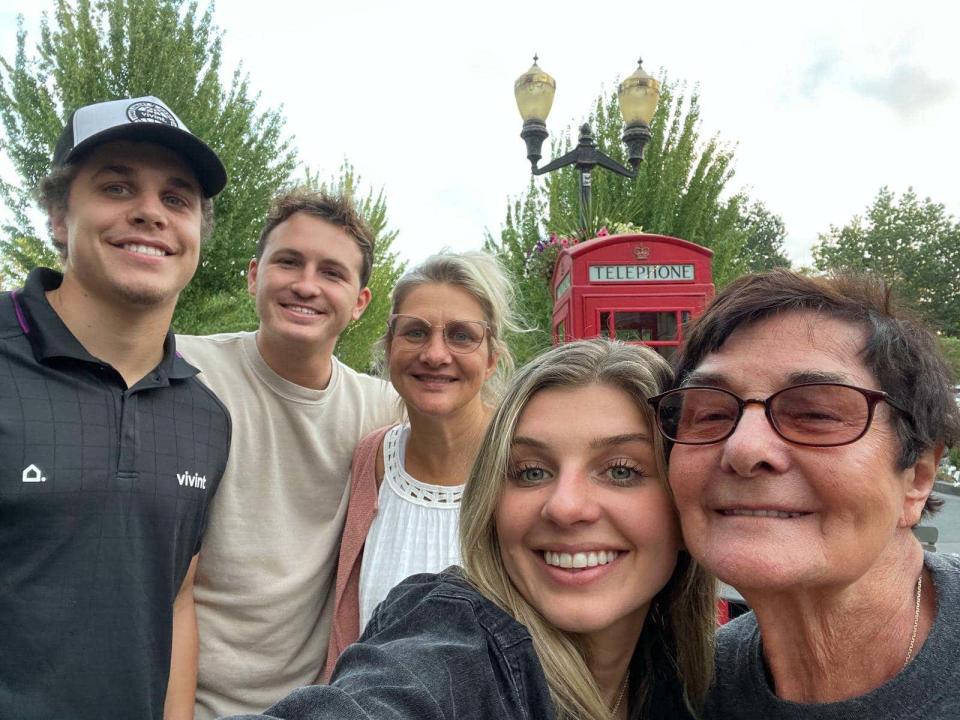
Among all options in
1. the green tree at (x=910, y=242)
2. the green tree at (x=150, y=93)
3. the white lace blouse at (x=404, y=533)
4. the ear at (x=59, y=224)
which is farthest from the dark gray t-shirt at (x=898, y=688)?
the green tree at (x=910, y=242)

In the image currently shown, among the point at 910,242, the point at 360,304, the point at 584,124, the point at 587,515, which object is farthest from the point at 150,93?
the point at 910,242

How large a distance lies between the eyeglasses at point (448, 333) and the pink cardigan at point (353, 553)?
1.44 feet

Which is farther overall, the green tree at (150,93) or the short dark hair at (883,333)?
the green tree at (150,93)

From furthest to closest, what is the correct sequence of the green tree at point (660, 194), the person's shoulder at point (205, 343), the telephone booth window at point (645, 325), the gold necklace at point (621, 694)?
the green tree at point (660, 194), the telephone booth window at point (645, 325), the person's shoulder at point (205, 343), the gold necklace at point (621, 694)

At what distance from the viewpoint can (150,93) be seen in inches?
420

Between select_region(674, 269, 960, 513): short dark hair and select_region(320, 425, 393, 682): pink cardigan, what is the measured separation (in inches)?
57.7

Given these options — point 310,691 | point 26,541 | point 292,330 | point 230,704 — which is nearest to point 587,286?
point 292,330

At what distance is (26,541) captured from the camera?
6.24ft

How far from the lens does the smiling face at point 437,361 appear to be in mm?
2637

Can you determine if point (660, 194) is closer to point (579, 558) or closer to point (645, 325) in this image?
point (645, 325)

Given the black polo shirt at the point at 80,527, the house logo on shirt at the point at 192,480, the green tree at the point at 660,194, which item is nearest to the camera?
the black polo shirt at the point at 80,527

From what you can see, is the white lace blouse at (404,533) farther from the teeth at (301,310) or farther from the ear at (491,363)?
the teeth at (301,310)

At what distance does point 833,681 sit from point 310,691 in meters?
1.05

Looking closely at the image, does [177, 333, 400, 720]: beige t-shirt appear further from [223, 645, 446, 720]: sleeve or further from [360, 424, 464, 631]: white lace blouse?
[223, 645, 446, 720]: sleeve
